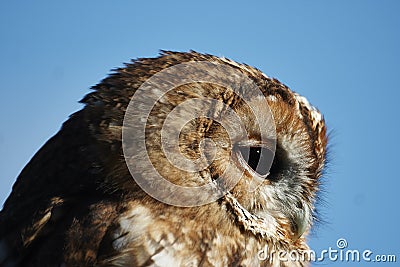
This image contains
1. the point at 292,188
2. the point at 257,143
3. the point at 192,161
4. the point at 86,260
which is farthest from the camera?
the point at 292,188

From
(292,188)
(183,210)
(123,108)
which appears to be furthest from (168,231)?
(292,188)

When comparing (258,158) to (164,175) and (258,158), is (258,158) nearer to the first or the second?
(258,158)

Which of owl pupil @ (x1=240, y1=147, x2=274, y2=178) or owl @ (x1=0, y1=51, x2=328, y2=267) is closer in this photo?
owl @ (x1=0, y1=51, x2=328, y2=267)

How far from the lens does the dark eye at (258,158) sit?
13.3 ft

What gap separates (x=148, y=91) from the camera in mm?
3867

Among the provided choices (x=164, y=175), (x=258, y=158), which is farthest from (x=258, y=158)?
(x=164, y=175)

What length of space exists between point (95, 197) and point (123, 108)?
467 mm

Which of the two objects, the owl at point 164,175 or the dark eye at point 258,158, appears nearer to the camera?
the owl at point 164,175

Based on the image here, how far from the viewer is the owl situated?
3.63 metres

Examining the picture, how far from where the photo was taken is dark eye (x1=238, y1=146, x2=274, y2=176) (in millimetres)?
4062

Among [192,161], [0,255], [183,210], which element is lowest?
[0,255]

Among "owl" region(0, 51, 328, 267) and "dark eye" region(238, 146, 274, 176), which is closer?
"owl" region(0, 51, 328, 267)

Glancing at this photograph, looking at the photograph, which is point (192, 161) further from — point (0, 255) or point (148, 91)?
point (0, 255)

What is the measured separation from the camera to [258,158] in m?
4.14
